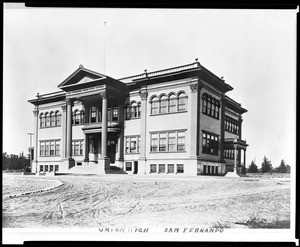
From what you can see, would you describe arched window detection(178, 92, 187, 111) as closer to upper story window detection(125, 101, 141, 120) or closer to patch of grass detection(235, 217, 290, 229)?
upper story window detection(125, 101, 141, 120)

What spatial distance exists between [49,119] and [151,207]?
35.7 feet

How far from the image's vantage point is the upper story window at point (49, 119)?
61.8 ft

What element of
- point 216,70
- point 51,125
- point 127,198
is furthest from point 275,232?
point 51,125

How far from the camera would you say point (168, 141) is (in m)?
22.6

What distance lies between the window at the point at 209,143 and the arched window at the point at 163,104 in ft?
A: 10.5

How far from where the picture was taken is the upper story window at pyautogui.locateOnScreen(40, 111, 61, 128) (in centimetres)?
1883

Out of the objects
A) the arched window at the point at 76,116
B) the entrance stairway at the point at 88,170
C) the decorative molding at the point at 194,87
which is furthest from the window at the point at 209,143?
the arched window at the point at 76,116

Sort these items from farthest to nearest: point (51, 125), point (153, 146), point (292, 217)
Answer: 1. point (153, 146)
2. point (51, 125)
3. point (292, 217)

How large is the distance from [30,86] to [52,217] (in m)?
5.34

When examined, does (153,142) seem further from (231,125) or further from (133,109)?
(231,125)

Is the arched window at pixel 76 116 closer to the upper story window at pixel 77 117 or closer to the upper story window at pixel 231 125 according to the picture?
the upper story window at pixel 77 117

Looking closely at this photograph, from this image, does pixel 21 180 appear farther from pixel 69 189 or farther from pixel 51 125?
pixel 51 125

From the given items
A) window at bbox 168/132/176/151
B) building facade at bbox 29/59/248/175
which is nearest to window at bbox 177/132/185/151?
building facade at bbox 29/59/248/175
